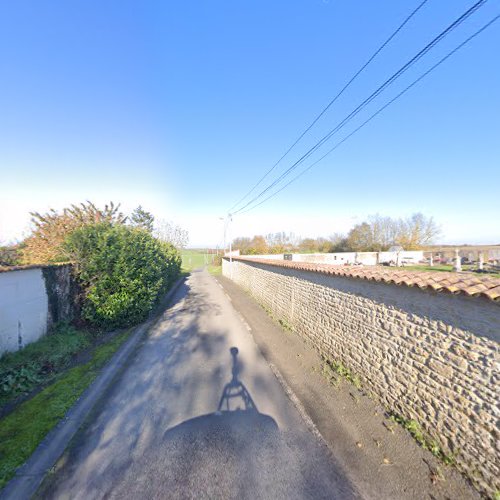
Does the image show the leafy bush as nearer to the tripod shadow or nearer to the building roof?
the tripod shadow

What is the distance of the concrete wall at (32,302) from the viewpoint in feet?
17.9

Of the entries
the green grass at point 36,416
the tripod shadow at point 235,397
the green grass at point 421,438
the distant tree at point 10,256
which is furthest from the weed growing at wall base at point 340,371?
the distant tree at point 10,256

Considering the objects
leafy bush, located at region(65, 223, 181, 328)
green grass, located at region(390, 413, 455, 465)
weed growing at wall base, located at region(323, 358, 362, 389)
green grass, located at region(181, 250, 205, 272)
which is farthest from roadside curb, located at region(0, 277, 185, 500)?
green grass, located at region(181, 250, 205, 272)

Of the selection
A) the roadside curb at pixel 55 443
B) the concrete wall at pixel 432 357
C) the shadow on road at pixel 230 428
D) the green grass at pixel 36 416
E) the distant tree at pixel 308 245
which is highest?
the distant tree at pixel 308 245

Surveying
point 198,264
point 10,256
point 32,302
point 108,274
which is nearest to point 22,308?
point 32,302

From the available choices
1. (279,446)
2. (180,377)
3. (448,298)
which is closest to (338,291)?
(448,298)

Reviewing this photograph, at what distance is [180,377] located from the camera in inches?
204

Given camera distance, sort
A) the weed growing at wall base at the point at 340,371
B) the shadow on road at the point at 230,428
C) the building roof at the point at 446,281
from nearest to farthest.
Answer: the building roof at the point at 446,281, the shadow on road at the point at 230,428, the weed growing at wall base at the point at 340,371

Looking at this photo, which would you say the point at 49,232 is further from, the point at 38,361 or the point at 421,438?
the point at 421,438

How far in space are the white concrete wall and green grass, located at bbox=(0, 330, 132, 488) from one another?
169 cm

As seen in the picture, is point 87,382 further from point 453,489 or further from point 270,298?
point 270,298

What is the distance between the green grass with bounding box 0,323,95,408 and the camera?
4.46 meters

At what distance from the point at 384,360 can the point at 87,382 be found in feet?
19.1

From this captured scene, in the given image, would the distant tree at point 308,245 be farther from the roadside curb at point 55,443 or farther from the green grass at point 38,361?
the roadside curb at point 55,443
